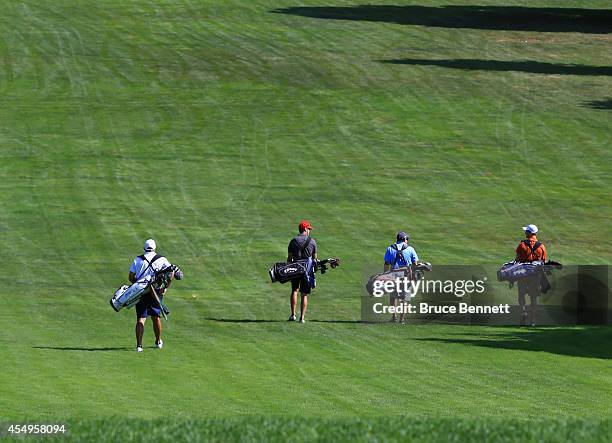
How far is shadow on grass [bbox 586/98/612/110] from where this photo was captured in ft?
194

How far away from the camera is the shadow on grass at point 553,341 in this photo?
2600 centimetres

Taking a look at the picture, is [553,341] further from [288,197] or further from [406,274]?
[288,197]

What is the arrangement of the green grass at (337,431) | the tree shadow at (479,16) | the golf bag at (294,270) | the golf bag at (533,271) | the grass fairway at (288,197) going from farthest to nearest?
Answer: 1. the tree shadow at (479,16)
2. the golf bag at (294,270)
3. the golf bag at (533,271)
4. the grass fairway at (288,197)
5. the green grass at (337,431)

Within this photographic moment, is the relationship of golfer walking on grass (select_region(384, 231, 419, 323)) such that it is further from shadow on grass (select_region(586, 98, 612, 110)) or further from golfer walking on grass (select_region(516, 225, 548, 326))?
shadow on grass (select_region(586, 98, 612, 110))

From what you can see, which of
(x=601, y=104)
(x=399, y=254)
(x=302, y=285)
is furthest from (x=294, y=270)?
(x=601, y=104)

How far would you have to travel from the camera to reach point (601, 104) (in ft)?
196

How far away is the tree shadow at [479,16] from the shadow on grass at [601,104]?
1336 centimetres

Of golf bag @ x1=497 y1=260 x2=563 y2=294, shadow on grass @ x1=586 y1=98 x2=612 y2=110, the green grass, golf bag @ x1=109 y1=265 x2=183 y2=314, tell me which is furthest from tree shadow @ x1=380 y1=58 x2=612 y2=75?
the green grass

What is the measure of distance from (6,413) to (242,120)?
37962 millimetres

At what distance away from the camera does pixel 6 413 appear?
60.9ft

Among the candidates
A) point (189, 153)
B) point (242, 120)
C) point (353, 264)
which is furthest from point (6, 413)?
point (242, 120)

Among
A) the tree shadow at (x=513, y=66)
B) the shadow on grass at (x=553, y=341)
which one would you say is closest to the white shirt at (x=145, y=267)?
the shadow on grass at (x=553, y=341)

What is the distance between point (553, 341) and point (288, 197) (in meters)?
19.9

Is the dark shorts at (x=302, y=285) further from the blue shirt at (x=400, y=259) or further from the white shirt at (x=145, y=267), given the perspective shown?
the white shirt at (x=145, y=267)
